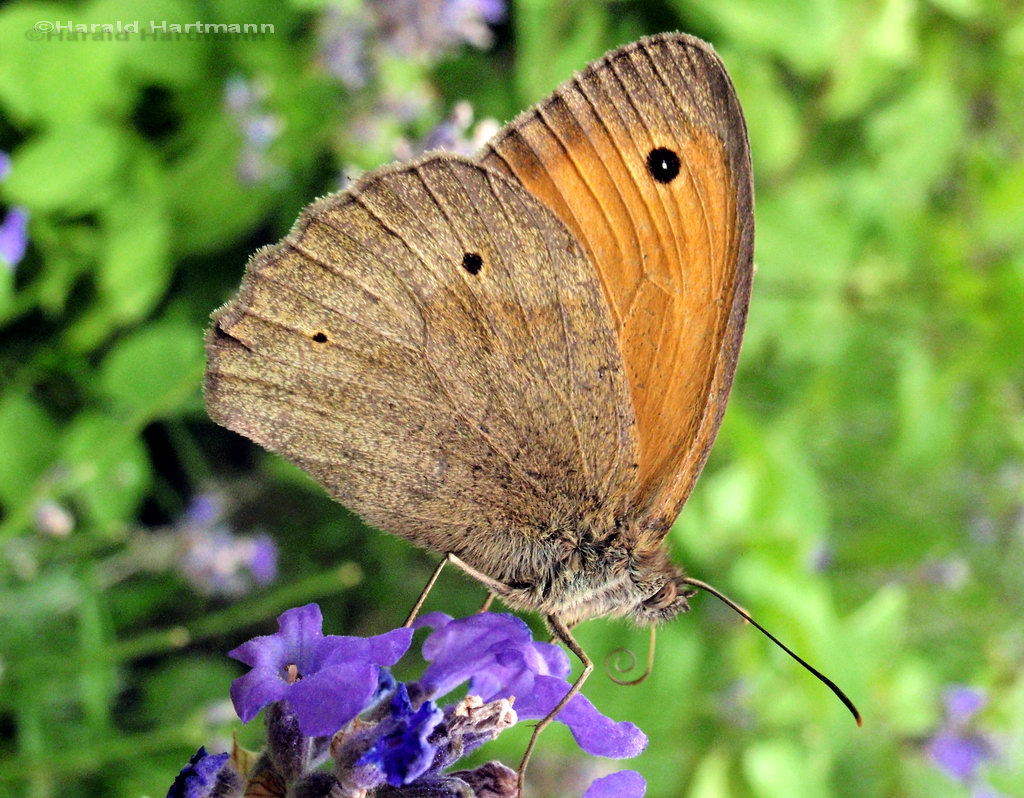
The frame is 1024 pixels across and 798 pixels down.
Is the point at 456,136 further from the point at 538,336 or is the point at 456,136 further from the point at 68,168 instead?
the point at 68,168

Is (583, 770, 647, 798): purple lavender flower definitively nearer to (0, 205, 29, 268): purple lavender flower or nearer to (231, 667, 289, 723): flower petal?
(231, 667, 289, 723): flower petal

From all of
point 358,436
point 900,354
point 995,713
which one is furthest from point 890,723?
point 358,436

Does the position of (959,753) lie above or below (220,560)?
below

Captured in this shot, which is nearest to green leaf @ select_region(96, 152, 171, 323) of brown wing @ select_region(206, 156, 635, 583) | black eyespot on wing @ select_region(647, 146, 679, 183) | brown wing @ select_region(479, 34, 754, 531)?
brown wing @ select_region(206, 156, 635, 583)

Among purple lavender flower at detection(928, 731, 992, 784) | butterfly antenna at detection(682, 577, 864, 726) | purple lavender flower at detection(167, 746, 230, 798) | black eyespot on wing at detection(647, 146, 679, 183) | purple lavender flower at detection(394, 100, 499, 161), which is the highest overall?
purple lavender flower at detection(394, 100, 499, 161)

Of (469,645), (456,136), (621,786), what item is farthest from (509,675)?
(456,136)

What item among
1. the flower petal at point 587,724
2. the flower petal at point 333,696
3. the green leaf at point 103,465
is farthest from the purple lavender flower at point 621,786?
the green leaf at point 103,465
